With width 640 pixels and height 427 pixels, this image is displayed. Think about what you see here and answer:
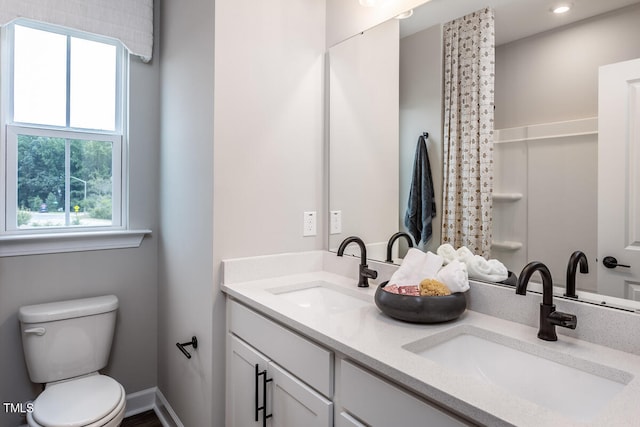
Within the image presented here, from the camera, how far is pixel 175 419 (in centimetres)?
195

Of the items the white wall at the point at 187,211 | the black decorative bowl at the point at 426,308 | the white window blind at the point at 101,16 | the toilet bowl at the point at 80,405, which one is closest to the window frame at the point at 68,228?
the white window blind at the point at 101,16

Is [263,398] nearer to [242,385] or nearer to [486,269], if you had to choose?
[242,385]

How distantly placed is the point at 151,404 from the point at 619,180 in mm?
2533

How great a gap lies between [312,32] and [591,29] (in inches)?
47.0

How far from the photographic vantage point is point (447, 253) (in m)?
1.33

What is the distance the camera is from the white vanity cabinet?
3.44ft

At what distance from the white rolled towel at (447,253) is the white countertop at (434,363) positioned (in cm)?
13

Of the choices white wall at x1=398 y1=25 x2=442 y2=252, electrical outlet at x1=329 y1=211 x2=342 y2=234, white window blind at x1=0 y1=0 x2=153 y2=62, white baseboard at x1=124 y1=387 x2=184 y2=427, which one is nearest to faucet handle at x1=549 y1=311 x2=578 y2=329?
white wall at x1=398 y1=25 x2=442 y2=252

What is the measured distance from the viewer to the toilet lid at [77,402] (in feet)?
4.68

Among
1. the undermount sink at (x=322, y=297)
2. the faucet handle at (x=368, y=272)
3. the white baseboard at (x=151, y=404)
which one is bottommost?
the white baseboard at (x=151, y=404)

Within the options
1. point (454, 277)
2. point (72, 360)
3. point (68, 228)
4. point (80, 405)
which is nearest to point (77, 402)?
point (80, 405)

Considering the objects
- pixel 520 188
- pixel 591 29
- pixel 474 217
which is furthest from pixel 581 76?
pixel 474 217

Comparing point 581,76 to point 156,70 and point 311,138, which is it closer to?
point 311,138

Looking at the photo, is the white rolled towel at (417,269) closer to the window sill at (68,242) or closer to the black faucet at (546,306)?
the black faucet at (546,306)
